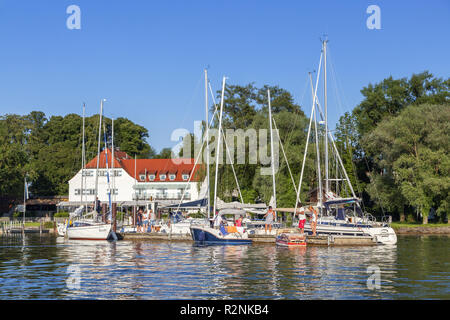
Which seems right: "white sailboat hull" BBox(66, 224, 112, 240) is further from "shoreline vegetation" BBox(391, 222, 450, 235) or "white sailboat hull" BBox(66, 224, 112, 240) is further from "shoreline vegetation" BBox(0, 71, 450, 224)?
"shoreline vegetation" BBox(391, 222, 450, 235)

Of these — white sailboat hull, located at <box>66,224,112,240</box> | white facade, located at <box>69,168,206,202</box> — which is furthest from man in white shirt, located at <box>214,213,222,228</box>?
white facade, located at <box>69,168,206,202</box>

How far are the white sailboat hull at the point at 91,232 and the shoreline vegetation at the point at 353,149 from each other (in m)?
18.0

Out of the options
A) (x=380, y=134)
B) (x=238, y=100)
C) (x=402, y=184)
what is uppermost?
(x=238, y=100)

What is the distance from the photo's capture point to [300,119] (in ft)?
247

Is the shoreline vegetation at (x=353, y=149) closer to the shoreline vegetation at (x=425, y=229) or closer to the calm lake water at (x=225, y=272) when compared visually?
the shoreline vegetation at (x=425, y=229)

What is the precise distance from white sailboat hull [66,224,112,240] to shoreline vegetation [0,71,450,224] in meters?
18.0

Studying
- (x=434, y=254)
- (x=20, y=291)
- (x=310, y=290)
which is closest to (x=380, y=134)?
(x=434, y=254)

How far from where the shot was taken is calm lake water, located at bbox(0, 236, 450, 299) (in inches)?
837

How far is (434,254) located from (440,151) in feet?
102

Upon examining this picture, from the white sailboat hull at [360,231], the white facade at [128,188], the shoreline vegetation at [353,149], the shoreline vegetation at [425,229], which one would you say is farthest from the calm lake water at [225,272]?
the white facade at [128,188]

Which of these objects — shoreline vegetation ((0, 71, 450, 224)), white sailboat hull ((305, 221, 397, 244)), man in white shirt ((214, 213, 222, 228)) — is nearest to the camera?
white sailboat hull ((305, 221, 397, 244))

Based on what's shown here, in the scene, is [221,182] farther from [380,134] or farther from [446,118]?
[446,118]
